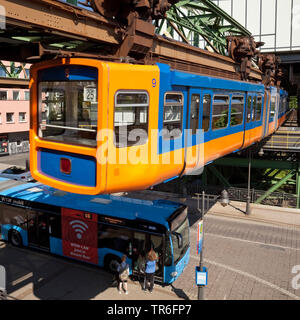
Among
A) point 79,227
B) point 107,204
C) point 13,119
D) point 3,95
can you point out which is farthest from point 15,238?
point 3,95

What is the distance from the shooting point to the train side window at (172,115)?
22.7ft

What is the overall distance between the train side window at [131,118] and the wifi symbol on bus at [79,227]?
7.75m

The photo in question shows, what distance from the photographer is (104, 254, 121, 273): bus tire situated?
41.9 feet

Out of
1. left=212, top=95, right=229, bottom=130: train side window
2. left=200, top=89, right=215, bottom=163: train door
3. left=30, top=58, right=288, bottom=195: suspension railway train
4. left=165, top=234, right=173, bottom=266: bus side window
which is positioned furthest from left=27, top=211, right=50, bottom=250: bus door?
left=212, top=95, right=229, bottom=130: train side window

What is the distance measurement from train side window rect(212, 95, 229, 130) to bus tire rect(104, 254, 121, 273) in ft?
20.4

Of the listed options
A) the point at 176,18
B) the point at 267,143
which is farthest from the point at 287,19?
the point at 176,18

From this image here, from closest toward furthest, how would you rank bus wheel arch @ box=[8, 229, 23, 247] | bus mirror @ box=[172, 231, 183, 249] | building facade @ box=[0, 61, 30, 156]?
bus mirror @ box=[172, 231, 183, 249] → bus wheel arch @ box=[8, 229, 23, 247] → building facade @ box=[0, 61, 30, 156]

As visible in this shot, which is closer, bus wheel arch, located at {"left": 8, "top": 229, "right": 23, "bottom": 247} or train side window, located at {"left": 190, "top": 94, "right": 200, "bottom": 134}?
train side window, located at {"left": 190, "top": 94, "right": 200, "bottom": 134}

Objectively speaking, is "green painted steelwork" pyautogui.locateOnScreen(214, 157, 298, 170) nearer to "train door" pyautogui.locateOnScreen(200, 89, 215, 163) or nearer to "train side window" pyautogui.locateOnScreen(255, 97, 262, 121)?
"train side window" pyautogui.locateOnScreen(255, 97, 262, 121)

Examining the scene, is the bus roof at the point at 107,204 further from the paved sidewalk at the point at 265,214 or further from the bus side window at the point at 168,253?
the paved sidewalk at the point at 265,214

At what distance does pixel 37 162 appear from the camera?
684 cm

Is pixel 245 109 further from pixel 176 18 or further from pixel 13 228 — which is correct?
pixel 13 228

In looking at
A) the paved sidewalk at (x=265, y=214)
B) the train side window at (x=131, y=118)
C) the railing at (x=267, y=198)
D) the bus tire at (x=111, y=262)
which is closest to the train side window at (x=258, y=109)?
the paved sidewalk at (x=265, y=214)

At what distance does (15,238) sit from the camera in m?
15.3
